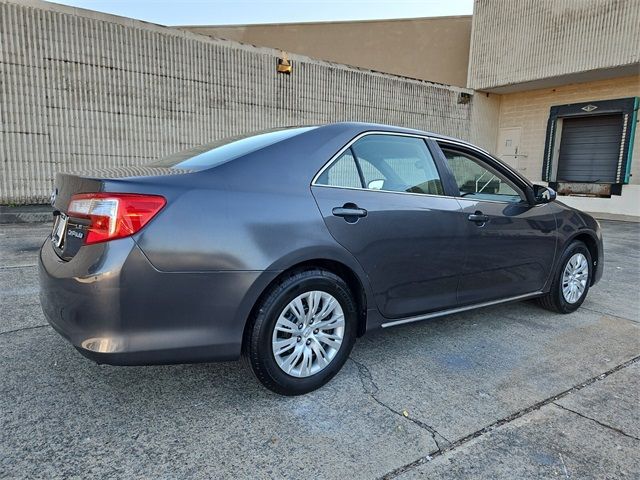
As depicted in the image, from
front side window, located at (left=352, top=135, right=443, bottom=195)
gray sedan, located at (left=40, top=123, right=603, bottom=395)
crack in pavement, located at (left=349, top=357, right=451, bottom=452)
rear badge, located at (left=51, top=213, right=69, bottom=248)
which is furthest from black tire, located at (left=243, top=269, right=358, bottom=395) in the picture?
rear badge, located at (left=51, top=213, right=69, bottom=248)

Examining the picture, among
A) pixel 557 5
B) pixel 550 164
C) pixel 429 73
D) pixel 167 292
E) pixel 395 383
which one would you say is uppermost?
pixel 557 5

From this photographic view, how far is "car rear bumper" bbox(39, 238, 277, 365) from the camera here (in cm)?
207

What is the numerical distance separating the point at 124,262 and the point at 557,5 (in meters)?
15.9

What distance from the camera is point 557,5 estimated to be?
13.7 m

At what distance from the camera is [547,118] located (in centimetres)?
1589

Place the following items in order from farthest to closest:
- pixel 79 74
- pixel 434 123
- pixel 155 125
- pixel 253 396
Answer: pixel 434 123 < pixel 155 125 < pixel 79 74 < pixel 253 396

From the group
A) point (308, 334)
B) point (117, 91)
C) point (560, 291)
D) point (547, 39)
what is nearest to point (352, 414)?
point (308, 334)

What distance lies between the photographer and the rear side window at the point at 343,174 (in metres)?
2.71

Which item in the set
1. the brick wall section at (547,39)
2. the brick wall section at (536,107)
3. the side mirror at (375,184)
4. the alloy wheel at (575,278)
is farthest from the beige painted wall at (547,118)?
the side mirror at (375,184)

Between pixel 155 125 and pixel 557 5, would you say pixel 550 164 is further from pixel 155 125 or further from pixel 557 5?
pixel 155 125

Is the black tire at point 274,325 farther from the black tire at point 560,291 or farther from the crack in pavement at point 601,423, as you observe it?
the black tire at point 560,291

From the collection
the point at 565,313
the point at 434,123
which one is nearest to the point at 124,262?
the point at 565,313

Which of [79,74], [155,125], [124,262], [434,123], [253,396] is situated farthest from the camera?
[434,123]

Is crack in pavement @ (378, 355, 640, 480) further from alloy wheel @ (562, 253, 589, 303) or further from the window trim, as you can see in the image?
the window trim
